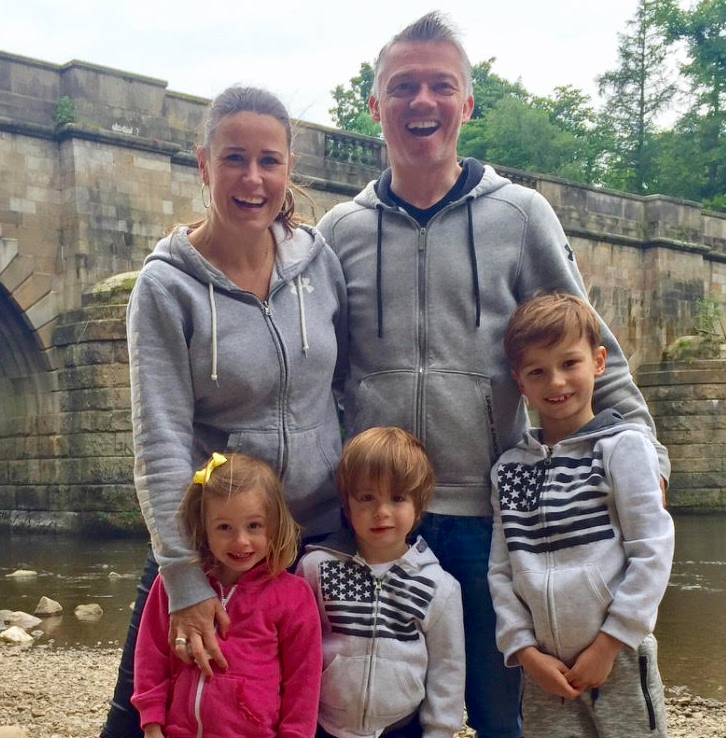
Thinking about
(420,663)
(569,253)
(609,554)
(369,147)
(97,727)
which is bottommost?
(97,727)

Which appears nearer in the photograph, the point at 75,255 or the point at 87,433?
the point at 87,433

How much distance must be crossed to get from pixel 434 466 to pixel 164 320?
2.54 feet

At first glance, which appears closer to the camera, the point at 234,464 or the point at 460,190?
the point at 234,464

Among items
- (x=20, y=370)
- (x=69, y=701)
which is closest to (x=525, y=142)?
(x=20, y=370)

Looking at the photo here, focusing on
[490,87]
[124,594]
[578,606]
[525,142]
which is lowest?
[124,594]

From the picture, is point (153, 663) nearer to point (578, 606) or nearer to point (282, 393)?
point (282, 393)

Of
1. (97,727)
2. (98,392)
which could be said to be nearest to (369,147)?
(98,392)

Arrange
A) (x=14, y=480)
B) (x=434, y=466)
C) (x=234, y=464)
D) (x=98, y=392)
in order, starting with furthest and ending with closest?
(x=14, y=480) < (x=98, y=392) < (x=434, y=466) < (x=234, y=464)

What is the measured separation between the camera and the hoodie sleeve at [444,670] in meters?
2.50

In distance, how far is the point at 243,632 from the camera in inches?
95.6

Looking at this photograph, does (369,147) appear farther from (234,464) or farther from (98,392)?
(234,464)

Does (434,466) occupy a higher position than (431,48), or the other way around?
(431,48)

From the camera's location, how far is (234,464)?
2.43 m

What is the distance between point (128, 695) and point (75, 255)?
11676mm
